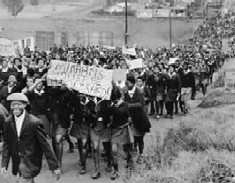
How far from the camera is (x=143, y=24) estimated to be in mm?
80125

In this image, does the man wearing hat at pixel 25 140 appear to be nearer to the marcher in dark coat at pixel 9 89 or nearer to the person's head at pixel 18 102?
the person's head at pixel 18 102

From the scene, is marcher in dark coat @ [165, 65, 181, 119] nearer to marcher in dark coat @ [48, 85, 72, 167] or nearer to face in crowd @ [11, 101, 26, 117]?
marcher in dark coat @ [48, 85, 72, 167]

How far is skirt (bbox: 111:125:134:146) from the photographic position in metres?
9.09

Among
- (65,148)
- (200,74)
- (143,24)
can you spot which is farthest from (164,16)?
(65,148)

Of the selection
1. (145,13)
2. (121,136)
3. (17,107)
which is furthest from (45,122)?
(145,13)

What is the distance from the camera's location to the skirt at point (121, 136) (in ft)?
29.8

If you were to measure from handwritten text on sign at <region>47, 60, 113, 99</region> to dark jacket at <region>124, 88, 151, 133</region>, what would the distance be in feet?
2.33

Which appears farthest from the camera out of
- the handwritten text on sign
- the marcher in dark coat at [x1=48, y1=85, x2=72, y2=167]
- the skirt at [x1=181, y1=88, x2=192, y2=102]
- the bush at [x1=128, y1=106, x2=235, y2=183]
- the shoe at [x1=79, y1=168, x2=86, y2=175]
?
the skirt at [x1=181, y1=88, x2=192, y2=102]

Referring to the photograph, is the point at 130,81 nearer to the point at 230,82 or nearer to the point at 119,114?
the point at 119,114

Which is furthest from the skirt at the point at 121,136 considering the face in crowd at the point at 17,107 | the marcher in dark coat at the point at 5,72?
the marcher in dark coat at the point at 5,72

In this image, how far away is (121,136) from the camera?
911 centimetres

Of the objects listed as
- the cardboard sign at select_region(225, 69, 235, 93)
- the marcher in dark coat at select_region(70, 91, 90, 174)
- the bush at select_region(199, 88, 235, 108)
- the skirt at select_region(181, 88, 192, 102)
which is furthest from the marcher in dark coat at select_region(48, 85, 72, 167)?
the cardboard sign at select_region(225, 69, 235, 93)

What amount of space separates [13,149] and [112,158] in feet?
9.62

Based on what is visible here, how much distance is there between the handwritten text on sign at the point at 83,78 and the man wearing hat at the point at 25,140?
2.83 m
